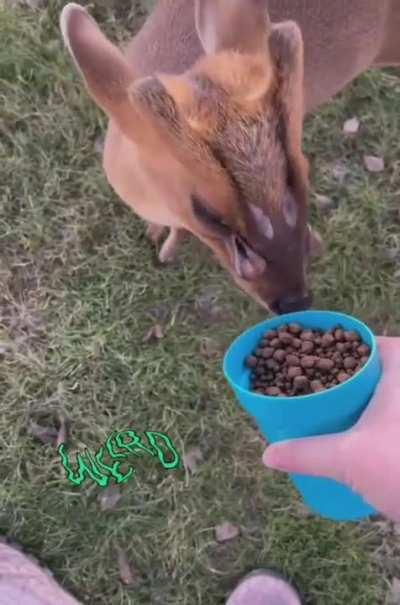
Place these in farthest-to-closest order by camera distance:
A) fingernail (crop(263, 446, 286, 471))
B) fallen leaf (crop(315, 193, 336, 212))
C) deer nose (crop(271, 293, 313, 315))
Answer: fallen leaf (crop(315, 193, 336, 212))
deer nose (crop(271, 293, 313, 315))
fingernail (crop(263, 446, 286, 471))

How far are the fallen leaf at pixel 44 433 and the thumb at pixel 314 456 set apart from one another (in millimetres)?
1495

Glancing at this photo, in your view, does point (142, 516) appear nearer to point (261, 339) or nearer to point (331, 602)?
point (331, 602)

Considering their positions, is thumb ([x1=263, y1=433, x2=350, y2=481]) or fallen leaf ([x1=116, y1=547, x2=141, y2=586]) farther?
fallen leaf ([x1=116, y1=547, x2=141, y2=586])

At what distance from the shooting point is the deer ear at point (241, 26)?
9.12ft

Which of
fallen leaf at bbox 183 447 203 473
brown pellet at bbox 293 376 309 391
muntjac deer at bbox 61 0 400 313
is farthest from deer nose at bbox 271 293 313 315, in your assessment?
fallen leaf at bbox 183 447 203 473

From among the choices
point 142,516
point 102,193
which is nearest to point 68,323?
point 102,193

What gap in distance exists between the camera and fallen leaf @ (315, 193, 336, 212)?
4246 millimetres

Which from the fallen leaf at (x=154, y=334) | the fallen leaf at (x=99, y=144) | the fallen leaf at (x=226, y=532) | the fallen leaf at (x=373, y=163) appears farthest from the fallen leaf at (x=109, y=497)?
the fallen leaf at (x=373, y=163)

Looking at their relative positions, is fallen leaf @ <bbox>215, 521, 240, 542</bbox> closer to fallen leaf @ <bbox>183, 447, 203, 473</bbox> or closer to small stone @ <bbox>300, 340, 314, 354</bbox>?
fallen leaf @ <bbox>183, 447, 203, 473</bbox>

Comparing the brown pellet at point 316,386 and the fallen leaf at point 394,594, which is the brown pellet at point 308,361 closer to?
the brown pellet at point 316,386

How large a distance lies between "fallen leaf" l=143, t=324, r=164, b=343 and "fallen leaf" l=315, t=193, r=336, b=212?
88 centimetres

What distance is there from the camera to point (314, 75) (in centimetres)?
343

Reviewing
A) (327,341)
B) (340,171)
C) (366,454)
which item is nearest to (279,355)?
Result: (327,341)

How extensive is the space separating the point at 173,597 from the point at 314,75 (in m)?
2.06
